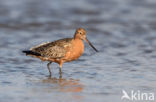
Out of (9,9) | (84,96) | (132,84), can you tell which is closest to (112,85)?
(132,84)

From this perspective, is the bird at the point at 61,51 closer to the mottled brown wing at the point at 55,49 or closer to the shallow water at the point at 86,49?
the mottled brown wing at the point at 55,49

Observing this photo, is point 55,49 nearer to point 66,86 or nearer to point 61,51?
point 61,51

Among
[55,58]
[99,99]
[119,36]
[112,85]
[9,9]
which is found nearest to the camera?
[99,99]

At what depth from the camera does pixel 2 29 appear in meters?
15.5

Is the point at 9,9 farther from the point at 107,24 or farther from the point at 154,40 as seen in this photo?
the point at 154,40

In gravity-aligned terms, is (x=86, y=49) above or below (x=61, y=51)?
above

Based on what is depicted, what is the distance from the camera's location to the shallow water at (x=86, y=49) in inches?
329

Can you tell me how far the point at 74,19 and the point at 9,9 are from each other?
9.93 ft

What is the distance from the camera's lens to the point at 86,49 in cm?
1320

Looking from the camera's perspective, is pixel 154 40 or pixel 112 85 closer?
pixel 112 85

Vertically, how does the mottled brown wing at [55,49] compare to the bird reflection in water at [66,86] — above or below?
above

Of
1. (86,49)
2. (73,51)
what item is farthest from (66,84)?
(86,49)

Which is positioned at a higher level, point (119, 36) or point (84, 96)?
point (119, 36)

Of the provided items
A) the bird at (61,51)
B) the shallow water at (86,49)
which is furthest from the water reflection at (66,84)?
the bird at (61,51)
